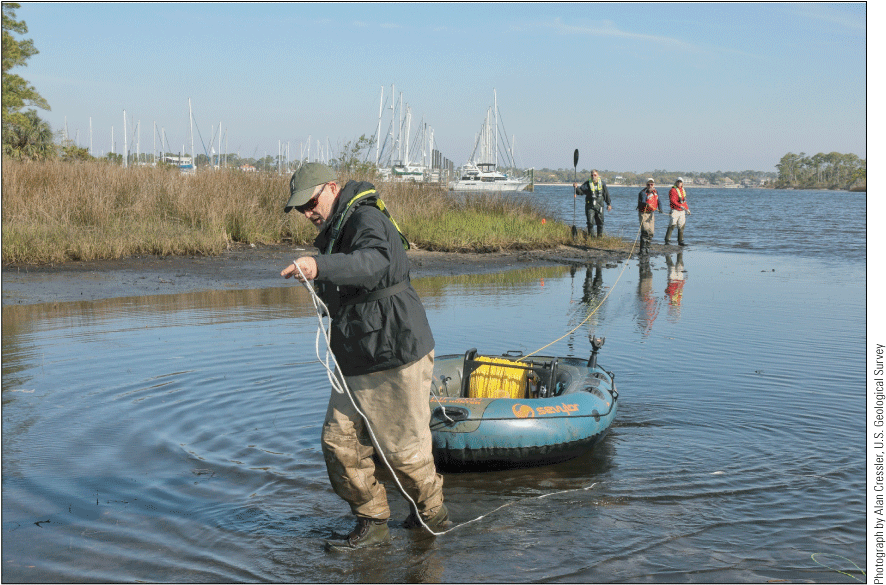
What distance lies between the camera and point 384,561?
4.37 m

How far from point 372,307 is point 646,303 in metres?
10.1

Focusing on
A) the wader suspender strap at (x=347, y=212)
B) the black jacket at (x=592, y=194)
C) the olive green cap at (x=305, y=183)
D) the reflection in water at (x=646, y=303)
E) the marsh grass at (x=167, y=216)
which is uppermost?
the black jacket at (x=592, y=194)

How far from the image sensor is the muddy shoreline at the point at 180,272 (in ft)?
42.4

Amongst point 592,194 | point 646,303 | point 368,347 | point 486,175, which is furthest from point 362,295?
point 486,175

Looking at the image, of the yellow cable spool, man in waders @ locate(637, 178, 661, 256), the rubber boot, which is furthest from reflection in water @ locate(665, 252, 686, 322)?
the rubber boot

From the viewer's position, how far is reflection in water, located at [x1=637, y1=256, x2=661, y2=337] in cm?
1129

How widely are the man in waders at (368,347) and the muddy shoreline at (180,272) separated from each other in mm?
9224

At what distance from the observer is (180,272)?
15.2m

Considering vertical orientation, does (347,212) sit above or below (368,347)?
above

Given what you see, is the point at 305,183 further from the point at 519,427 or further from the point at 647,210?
the point at 647,210

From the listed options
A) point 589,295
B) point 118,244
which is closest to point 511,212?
point 589,295

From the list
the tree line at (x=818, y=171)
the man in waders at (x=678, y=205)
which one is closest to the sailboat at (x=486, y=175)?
the man in waders at (x=678, y=205)

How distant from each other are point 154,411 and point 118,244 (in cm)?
993

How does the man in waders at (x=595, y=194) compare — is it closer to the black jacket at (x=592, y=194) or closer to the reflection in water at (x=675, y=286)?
the black jacket at (x=592, y=194)
